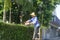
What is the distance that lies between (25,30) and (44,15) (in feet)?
27.8

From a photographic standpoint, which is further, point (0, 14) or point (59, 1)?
point (59, 1)

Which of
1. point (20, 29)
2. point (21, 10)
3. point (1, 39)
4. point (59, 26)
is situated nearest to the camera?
point (1, 39)

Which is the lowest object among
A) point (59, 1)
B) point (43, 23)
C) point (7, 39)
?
point (7, 39)

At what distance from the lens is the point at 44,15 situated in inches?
935

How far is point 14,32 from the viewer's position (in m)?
14.9

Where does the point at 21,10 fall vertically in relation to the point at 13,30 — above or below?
above

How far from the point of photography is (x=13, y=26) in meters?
14.8

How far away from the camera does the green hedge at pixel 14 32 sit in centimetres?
1418

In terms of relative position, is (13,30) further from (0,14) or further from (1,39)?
(0,14)

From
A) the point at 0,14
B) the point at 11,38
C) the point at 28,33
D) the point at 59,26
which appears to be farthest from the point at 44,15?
the point at 59,26

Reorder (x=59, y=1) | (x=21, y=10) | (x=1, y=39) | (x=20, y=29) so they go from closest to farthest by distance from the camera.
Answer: (x=1, y=39) → (x=20, y=29) → (x=21, y=10) → (x=59, y=1)

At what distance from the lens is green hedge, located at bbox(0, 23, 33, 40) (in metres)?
14.2

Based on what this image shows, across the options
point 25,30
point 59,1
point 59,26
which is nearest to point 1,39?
point 25,30

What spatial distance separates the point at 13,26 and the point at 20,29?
60cm
